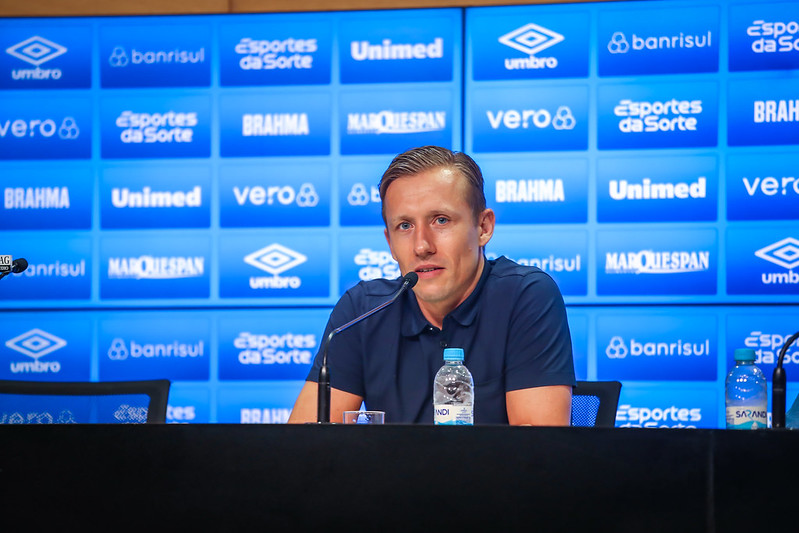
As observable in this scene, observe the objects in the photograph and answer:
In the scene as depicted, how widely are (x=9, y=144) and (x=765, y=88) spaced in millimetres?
2861

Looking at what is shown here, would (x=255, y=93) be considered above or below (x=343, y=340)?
above

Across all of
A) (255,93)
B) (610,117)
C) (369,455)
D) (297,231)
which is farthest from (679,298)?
(369,455)

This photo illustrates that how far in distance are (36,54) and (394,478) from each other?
2.86m

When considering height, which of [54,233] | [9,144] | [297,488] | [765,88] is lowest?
[297,488]

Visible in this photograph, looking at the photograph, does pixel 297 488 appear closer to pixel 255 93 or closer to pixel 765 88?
pixel 255 93

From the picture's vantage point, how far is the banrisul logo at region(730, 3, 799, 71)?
287cm

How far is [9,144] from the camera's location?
10.3 ft

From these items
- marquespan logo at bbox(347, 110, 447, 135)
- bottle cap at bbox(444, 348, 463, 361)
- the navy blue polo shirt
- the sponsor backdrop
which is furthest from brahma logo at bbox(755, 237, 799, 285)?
bottle cap at bbox(444, 348, 463, 361)

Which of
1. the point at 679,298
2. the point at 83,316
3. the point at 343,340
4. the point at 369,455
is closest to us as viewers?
the point at 369,455

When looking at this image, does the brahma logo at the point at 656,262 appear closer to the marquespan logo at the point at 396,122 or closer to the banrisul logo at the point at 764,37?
the banrisul logo at the point at 764,37

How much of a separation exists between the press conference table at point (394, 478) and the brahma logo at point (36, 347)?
226 cm

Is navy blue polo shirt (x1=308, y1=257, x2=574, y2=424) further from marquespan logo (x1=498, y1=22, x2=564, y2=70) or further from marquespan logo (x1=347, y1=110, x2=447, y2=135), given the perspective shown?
marquespan logo (x1=498, y1=22, x2=564, y2=70)

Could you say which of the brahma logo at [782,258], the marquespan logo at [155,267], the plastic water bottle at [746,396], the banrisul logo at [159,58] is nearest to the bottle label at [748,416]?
the plastic water bottle at [746,396]

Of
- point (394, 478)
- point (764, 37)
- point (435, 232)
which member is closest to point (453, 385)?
point (435, 232)
